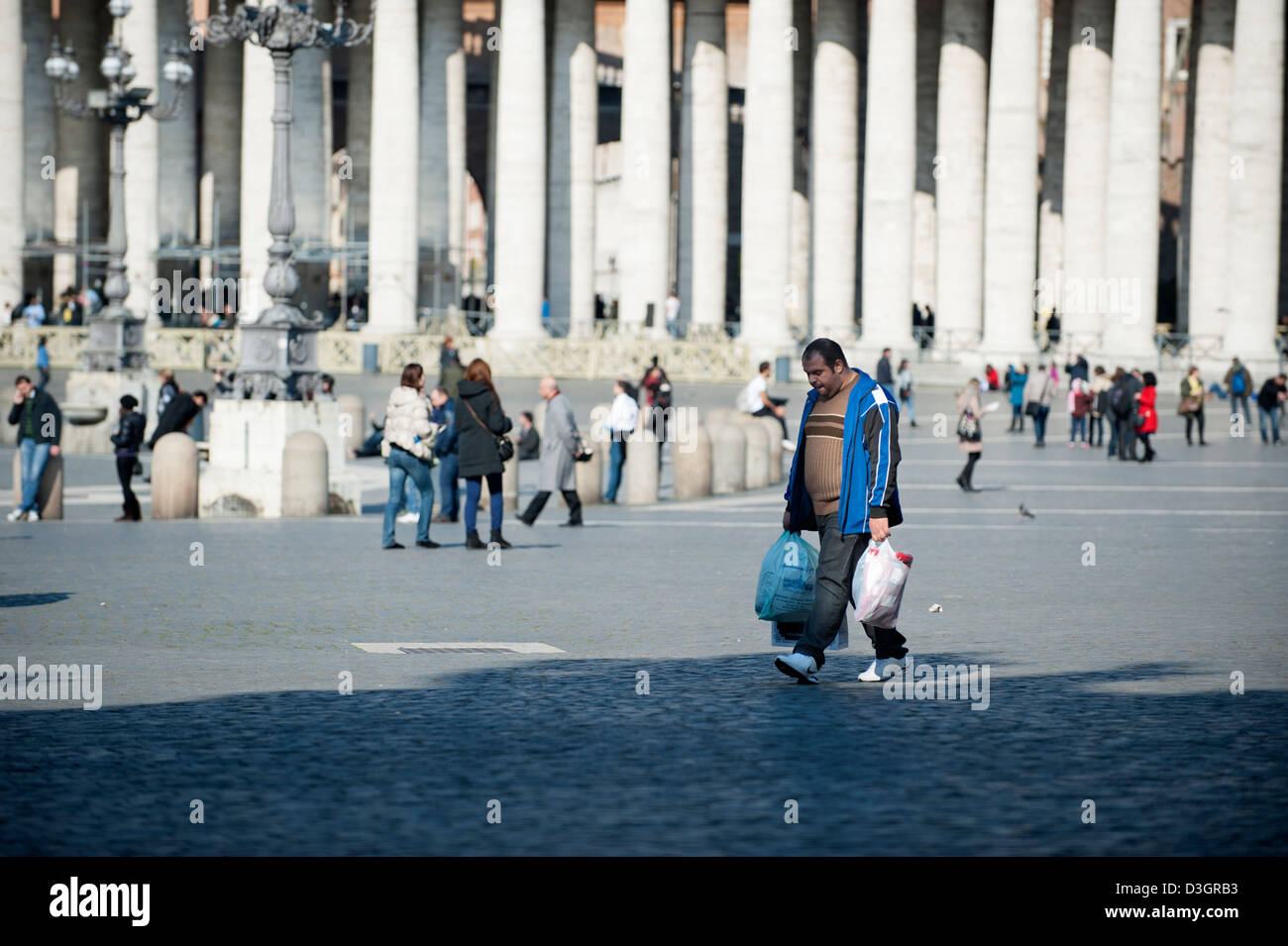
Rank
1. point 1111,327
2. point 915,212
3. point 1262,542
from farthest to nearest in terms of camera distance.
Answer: point 915,212
point 1111,327
point 1262,542

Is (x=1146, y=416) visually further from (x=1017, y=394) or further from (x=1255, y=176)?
(x=1255, y=176)

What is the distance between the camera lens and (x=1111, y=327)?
60406mm

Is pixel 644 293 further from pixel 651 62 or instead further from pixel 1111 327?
pixel 1111 327

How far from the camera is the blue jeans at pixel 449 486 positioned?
2319 cm

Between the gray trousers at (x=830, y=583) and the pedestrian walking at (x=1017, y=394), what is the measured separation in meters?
31.0

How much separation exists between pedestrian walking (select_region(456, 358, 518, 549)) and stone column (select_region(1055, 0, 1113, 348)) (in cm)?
4614

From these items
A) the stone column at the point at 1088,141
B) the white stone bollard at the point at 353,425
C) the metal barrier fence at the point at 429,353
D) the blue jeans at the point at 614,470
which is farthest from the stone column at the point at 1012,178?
the blue jeans at the point at 614,470

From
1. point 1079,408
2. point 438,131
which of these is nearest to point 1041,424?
point 1079,408

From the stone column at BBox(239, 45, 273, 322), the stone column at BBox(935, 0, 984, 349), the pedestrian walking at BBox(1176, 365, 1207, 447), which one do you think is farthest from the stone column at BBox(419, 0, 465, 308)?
the pedestrian walking at BBox(1176, 365, 1207, 447)

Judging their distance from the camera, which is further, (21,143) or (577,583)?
(21,143)

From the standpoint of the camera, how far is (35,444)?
920 inches

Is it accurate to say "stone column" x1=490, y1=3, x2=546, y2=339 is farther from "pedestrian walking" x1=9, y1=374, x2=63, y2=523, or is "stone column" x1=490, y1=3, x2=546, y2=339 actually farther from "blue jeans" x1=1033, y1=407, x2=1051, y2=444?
"pedestrian walking" x1=9, y1=374, x2=63, y2=523
